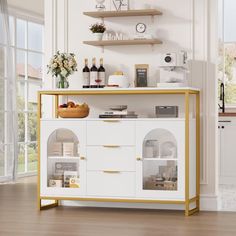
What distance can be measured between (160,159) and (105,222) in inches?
30.6

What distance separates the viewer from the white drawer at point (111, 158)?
20.0ft

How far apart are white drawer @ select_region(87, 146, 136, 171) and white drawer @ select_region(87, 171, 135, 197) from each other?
0.05 meters

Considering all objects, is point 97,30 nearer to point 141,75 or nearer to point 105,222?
point 141,75

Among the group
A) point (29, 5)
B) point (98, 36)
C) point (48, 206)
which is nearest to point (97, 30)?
point (98, 36)

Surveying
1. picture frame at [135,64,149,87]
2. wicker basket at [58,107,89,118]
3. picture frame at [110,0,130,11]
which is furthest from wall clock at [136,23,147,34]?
wicker basket at [58,107,89,118]

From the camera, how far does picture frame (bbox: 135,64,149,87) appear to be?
6.31 meters

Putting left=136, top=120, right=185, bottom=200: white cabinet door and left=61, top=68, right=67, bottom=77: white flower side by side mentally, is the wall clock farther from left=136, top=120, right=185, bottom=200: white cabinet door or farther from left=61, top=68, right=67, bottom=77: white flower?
left=136, top=120, right=185, bottom=200: white cabinet door

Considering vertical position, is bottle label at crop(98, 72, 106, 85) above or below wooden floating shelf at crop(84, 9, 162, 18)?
below

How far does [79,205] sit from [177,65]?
1601mm

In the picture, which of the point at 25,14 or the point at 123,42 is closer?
the point at 123,42

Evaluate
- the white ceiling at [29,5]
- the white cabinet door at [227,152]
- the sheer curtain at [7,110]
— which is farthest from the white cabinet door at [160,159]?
the white ceiling at [29,5]

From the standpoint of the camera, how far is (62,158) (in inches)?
249

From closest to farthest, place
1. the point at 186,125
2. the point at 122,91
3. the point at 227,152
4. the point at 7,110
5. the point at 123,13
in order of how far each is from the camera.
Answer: the point at 186,125 < the point at 122,91 < the point at 123,13 < the point at 227,152 < the point at 7,110

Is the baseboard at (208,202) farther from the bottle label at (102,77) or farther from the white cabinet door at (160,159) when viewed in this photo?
the bottle label at (102,77)
